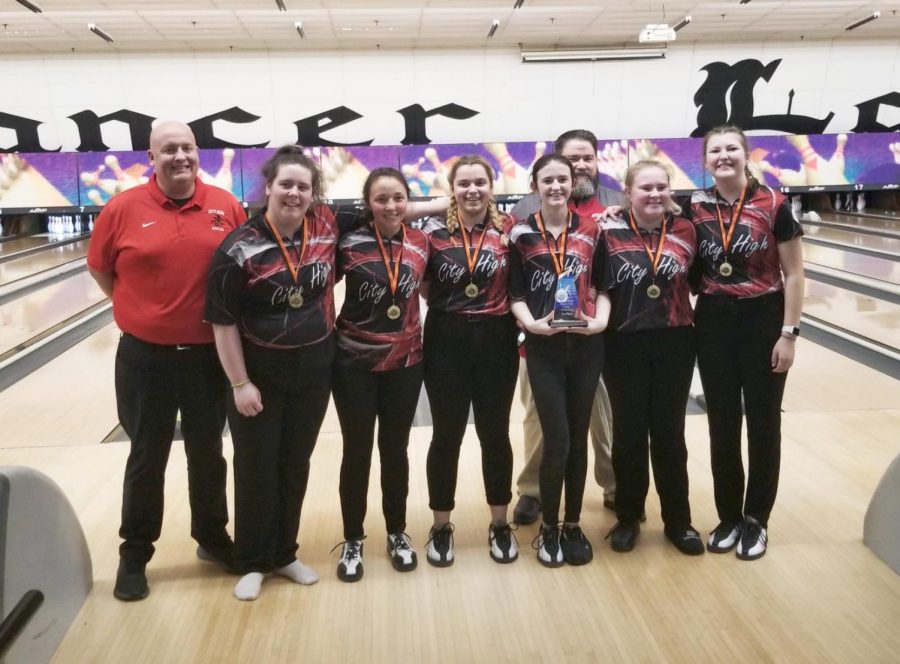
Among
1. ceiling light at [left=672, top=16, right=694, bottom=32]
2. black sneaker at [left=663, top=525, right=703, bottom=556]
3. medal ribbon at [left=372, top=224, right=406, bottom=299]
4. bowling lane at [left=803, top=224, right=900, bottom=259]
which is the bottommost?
black sneaker at [left=663, top=525, right=703, bottom=556]

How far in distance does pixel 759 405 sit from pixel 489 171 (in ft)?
3.19

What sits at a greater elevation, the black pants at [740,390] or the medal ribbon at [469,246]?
the medal ribbon at [469,246]

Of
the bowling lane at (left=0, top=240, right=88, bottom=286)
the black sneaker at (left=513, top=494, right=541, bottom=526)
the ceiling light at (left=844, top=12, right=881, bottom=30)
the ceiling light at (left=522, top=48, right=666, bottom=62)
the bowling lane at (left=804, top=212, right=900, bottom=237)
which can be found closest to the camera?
the black sneaker at (left=513, top=494, right=541, bottom=526)

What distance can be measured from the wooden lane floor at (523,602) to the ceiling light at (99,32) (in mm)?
6188

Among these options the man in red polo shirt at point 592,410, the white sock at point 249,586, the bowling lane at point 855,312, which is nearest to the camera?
the white sock at point 249,586

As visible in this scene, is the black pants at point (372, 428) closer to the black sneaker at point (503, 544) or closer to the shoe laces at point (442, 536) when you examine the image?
the shoe laces at point (442, 536)

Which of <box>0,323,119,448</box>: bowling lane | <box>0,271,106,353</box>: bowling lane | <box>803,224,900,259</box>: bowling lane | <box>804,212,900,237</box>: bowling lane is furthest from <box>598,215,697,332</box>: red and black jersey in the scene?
<box>804,212,900,237</box>: bowling lane

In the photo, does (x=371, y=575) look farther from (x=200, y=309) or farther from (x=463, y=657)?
(x=200, y=309)

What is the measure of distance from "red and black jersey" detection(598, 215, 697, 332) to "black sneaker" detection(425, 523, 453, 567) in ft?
2.45

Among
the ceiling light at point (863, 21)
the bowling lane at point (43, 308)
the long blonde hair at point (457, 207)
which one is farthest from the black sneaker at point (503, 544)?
the ceiling light at point (863, 21)

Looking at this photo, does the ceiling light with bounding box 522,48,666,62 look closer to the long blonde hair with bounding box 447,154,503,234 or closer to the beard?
the beard

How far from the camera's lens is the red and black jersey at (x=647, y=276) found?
2025 mm

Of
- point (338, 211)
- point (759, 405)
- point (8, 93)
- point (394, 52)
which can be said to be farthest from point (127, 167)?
point (759, 405)

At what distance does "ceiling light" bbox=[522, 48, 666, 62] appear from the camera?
8.84 m
